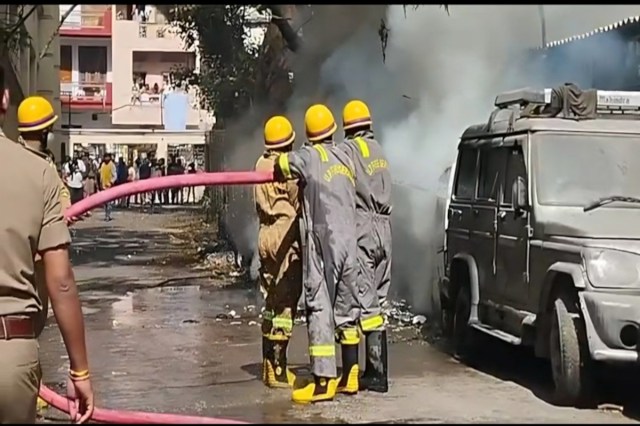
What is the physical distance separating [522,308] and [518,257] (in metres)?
0.40

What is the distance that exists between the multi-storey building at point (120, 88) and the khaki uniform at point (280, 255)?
110ft

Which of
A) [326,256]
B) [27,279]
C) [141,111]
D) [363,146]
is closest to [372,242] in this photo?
[326,256]

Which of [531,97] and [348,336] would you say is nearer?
[348,336]

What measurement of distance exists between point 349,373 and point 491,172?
247 cm

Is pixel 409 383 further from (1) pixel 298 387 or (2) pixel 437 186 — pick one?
(2) pixel 437 186

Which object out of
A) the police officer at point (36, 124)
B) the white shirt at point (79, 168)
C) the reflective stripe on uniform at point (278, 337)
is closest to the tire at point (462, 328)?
the reflective stripe on uniform at point (278, 337)

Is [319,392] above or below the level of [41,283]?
below

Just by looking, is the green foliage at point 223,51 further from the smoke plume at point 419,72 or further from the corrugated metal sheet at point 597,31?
the corrugated metal sheet at point 597,31

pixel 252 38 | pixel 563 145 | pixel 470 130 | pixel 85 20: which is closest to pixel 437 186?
pixel 470 130

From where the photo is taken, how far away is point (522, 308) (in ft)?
26.7

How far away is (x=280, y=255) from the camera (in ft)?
26.6

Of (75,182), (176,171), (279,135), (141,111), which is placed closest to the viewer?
(279,135)

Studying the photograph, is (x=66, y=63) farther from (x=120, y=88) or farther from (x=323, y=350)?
(x=323, y=350)

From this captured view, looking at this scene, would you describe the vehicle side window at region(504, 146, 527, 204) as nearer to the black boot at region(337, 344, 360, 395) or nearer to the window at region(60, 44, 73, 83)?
the black boot at region(337, 344, 360, 395)
